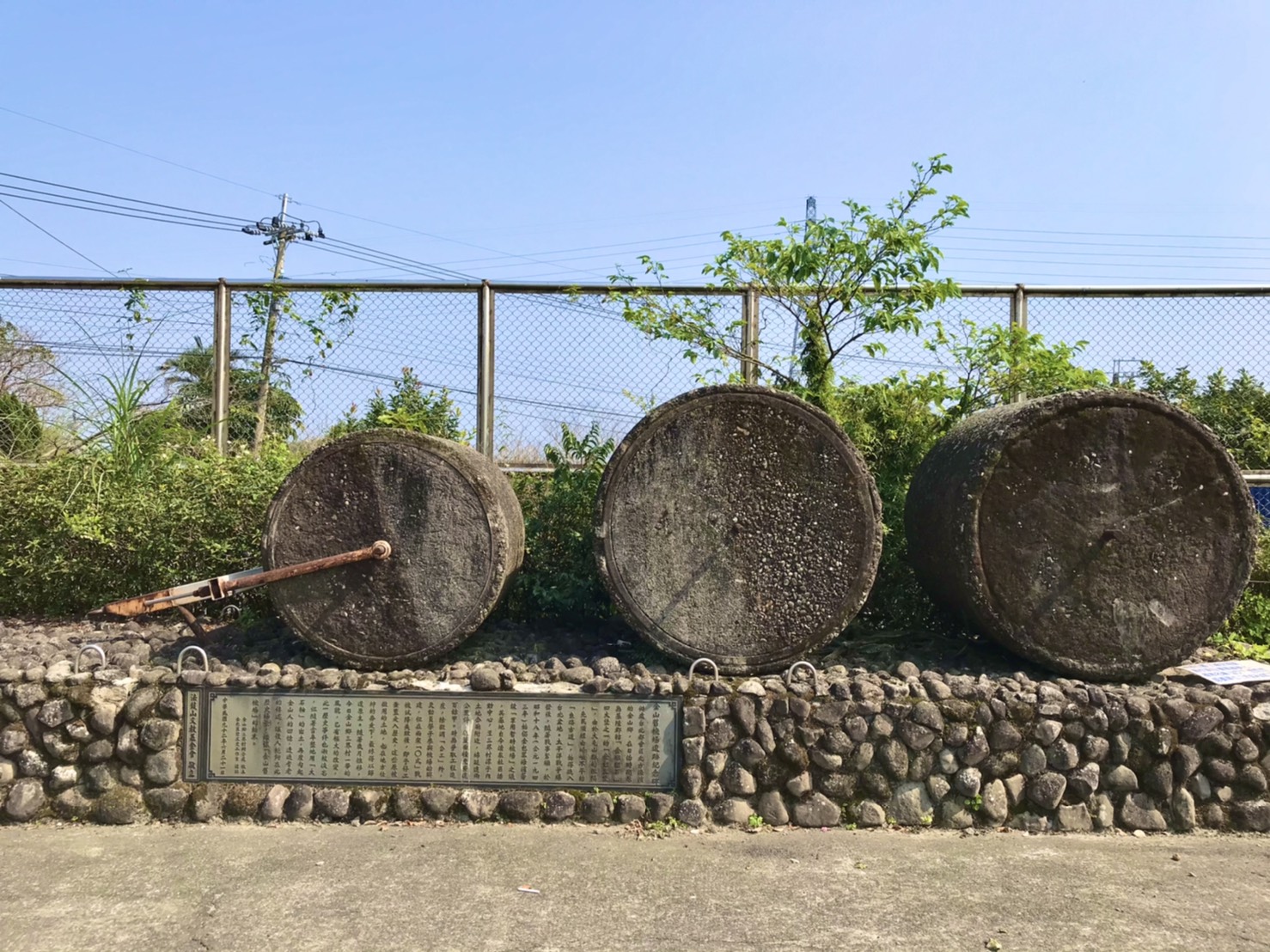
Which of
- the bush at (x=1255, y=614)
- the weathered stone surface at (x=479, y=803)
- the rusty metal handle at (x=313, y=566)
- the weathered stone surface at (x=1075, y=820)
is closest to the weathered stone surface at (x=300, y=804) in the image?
the weathered stone surface at (x=479, y=803)

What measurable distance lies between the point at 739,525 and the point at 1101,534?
1.63 metres

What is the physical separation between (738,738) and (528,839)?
0.96 metres

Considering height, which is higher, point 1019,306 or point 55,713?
point 1019,306

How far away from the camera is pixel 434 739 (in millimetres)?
3898

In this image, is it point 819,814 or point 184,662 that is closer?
point 819,814

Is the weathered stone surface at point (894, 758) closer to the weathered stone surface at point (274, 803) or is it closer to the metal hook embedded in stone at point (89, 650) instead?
the weathered stone surface at point (274, 803)

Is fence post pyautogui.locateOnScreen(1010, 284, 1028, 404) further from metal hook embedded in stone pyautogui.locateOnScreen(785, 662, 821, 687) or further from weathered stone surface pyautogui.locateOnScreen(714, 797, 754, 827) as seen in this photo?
weathered stone surface pyautogui.locateOnScreen(714, 797, 754, 827)

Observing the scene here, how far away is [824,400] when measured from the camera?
5688 mm

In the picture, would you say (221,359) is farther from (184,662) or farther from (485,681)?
(485,681)

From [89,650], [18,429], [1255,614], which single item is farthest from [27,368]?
[1255,614]

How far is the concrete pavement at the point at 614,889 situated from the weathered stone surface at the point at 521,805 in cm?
8

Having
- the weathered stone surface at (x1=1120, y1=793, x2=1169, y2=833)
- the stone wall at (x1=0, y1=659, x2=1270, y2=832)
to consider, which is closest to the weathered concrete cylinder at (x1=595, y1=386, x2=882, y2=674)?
the stone wall at (x1=0, y1=659, x2=1270, y2=832)

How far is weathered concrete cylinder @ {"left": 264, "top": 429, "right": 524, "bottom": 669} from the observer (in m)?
4.24

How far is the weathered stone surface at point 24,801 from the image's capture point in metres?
3.84
